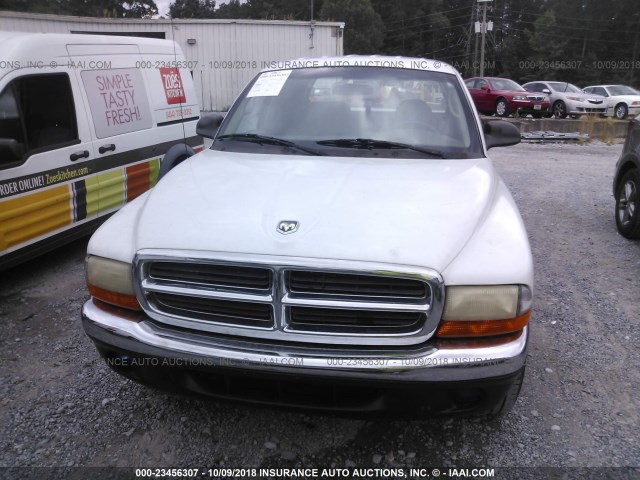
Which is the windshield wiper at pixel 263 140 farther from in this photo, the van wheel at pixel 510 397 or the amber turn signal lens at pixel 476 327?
the van wheel at pixel 510 397

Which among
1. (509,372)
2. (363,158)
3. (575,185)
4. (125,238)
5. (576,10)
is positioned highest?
(576,10)

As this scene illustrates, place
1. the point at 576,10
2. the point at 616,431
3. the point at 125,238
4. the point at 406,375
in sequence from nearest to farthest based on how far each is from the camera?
1. the point at 406,375
2. the point at 125,238
3. the point at 616,431
4. the point at 576,10

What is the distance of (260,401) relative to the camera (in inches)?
87.7

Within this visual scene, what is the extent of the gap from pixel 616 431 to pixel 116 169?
471cm

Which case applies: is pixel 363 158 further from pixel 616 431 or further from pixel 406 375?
pixel 616 431

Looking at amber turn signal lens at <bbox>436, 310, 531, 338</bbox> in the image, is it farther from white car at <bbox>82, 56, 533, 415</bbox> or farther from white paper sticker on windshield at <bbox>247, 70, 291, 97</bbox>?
white paper sticker on windshield at <bbox>247, 70, 291, 97</bbox>

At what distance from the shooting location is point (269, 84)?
151 inches

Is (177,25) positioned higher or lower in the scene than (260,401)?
higher

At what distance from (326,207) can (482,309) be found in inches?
32.1

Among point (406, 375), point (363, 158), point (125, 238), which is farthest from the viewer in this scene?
point (363, 158)

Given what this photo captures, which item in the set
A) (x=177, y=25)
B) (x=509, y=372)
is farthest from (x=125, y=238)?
(x=177, y=25)

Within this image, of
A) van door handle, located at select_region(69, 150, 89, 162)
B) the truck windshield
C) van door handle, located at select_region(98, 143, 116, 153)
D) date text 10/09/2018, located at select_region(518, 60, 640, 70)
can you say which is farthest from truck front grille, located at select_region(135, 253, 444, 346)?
date text 10/09/2018, located at select_region(518, 60, 640, 70)

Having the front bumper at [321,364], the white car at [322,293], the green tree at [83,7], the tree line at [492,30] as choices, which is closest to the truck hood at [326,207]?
the white car at [322,293]

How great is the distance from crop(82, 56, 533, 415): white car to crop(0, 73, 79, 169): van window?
213cm
